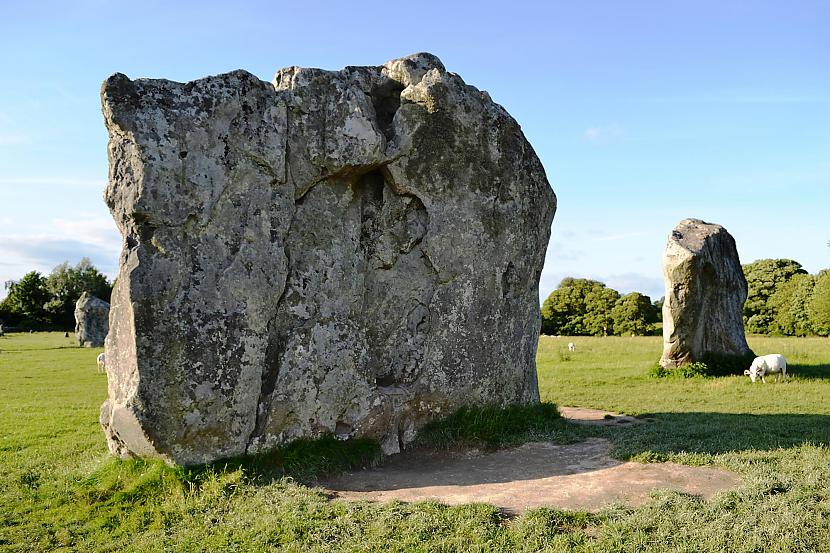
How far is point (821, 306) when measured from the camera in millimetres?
39531

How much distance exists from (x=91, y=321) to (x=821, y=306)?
3939cm

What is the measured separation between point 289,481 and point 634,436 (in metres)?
5.27

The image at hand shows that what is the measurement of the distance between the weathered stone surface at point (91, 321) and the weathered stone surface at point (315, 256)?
95.0ft

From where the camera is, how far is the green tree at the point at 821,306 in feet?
129

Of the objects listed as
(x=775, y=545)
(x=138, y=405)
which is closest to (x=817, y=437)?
(x=775, y=545)

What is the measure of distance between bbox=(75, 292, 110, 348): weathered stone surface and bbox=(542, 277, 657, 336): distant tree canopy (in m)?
28.2

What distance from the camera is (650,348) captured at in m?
28.2

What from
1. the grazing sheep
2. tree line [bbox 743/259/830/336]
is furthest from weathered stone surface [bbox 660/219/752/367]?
tree line [bbox 743/259/830/336]

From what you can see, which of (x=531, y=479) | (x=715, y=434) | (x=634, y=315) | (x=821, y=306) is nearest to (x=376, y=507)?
(x=531, y=479)

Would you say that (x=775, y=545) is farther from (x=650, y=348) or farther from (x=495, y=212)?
(x=650, y=348)

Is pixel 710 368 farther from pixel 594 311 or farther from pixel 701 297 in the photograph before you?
pixel 594 311

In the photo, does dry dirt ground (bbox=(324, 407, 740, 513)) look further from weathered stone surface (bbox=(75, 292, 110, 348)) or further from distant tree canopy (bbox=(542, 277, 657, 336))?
distant tree canopy (bbox=(542, 277, 657, 336))

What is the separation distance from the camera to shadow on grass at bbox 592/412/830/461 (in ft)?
31.9

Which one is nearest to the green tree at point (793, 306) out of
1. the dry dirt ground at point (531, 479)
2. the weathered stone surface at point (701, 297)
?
the weathered stone surface at point (701, 297)
